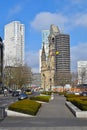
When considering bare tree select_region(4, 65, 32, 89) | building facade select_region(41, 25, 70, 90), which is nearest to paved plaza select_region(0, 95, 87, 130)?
bare tree select_region(4, 65, 32, 89)

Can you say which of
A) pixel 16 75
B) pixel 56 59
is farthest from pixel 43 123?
pixel 56 59

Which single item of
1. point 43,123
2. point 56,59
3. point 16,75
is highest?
point 56,59

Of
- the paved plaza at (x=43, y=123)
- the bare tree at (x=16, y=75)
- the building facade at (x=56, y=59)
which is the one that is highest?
the building facade at (x=56, y=59)

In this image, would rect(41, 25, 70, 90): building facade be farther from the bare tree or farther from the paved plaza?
the paved plaza

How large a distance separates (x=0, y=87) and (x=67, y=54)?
55.9m

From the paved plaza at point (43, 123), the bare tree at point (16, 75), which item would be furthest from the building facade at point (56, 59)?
the paved plaza at point (43, 123)

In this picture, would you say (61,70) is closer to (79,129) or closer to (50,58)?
(50,58)

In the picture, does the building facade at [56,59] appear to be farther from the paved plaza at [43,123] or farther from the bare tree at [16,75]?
the paved plaza at [43,123]

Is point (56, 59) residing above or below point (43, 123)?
above

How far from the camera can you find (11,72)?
5600 inches

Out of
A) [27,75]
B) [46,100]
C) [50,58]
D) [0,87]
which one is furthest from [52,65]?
[46,100]

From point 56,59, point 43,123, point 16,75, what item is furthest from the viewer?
point 56,59

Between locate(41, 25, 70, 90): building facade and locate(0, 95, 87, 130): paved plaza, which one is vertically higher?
locate(41, 25, 70, 90): building facade

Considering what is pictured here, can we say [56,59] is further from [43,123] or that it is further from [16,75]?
[43,123]
